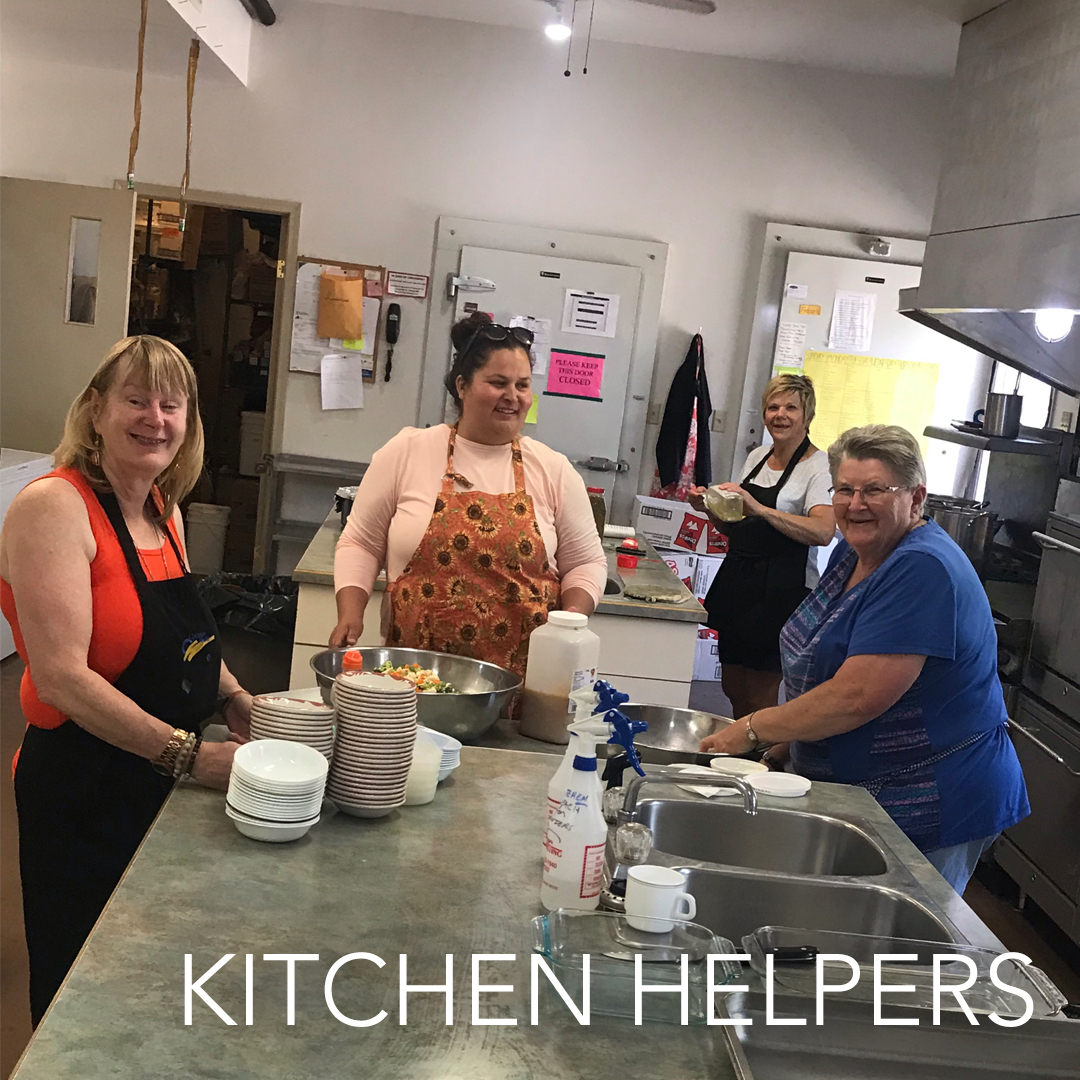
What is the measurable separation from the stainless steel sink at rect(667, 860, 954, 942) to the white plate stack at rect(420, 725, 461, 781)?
0.42 meters

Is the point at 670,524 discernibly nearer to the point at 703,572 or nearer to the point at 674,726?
the point at 703,572

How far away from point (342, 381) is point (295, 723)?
4.69 m

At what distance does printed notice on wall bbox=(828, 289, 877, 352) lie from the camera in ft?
20.3

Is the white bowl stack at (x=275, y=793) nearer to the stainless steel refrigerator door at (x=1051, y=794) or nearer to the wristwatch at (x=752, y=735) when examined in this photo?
the wristwatch at (x=752, y=735)

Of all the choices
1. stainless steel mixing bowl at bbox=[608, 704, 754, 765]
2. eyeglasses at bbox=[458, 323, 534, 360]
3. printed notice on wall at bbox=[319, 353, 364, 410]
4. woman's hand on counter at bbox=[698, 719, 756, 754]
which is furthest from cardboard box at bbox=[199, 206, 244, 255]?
woman's hand on counter at bbox=[698, 719, 756, 754]

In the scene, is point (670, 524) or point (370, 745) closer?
point (370, 745)

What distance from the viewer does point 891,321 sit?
6.21 m

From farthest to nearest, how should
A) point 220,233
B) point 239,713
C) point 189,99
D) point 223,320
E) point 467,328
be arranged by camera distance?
point 223,320 → point 220,233 → point 189,99 → point 467,328 → point 239,713

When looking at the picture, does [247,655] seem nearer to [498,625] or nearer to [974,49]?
[498,625]

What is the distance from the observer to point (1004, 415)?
475 cm

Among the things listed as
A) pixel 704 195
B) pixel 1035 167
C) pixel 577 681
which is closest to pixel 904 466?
pixel 577 681

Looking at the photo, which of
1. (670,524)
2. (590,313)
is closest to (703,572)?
(670,524)

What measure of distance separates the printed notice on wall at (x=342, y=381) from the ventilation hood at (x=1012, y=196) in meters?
3.12

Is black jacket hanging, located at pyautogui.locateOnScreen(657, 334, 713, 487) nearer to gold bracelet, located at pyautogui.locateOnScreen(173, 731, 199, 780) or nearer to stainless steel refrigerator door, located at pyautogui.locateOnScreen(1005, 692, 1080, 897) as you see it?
stainless steel refrigerator door, located at pyautogui.locateOnScreen(1005, 692, 1080, 897)
